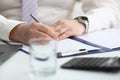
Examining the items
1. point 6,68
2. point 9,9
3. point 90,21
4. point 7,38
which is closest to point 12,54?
point 6,68

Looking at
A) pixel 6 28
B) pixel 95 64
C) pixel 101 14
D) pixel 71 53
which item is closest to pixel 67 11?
pixel 101 14

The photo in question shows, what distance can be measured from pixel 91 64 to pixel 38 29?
14.2 inches

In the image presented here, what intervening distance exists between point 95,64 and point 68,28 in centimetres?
45

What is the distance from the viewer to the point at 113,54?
0.99m

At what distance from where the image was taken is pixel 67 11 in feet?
5.48

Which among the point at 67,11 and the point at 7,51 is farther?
the point at 67,11

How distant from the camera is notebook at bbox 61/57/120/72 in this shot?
0.79 m

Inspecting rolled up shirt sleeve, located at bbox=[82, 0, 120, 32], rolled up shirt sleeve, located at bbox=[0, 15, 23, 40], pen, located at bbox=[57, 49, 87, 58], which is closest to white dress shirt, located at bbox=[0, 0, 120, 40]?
rolled up shirt sleeve, located at bbox=[82, 0, 120, 32]

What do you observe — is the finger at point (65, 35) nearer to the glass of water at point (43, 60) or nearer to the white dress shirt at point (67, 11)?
the white dress shirt at point (67, 11)

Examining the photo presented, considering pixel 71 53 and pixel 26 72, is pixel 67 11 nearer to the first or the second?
pixel 71 53

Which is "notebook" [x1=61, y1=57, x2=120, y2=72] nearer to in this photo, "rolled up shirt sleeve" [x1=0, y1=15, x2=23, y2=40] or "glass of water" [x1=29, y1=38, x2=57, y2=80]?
"glass of water" [x1=29, y1=38, x2=57, y2=80]

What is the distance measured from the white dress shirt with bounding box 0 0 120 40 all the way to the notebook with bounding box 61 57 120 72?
19.3 inches

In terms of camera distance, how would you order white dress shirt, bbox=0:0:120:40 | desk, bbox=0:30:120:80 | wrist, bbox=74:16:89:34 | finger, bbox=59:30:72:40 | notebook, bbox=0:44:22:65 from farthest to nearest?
white dress shirt, bbox=0:0:120:40, wrist, bbox=74:16:89:34, finger, bbox=59:30:72:40, notebook, bbox=0:44:22:65, desk, bbox=0:30:120:80

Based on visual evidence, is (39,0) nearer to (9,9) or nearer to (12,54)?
(9,9)
